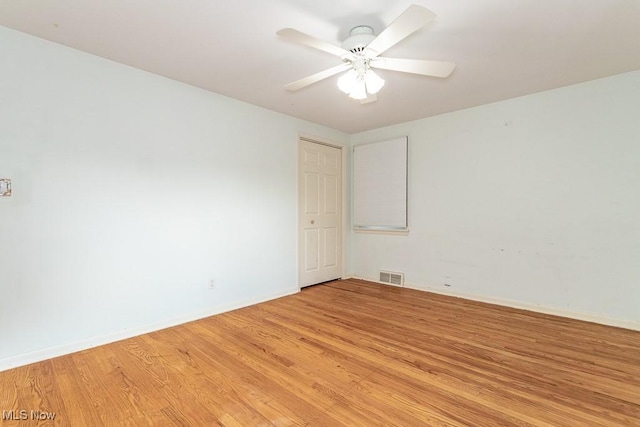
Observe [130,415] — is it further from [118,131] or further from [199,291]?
[118,131]

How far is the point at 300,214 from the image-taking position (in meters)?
4.23

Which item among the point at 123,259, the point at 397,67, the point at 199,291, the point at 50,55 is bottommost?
the point at 199,291

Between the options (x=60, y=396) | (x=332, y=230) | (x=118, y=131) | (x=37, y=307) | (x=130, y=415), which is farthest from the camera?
(x=332, y=230)

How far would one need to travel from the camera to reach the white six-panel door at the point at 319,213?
4301 mm

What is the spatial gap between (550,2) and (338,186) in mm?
3334

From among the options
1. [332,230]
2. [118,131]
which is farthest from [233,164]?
[332,230]

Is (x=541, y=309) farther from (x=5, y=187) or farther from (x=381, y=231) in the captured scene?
(x=5, y=187)

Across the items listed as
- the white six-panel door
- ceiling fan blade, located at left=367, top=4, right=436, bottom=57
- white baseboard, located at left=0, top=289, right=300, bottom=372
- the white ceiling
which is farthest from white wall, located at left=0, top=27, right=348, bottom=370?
ceiling fan blade, located at left=367, top=4, right=436, bottom=57

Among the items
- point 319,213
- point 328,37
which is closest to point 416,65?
point 328,37

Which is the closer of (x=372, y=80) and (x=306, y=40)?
(x=306, y=40)

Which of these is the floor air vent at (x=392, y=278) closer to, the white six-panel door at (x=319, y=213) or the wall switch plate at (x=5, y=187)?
the white six-panel door at (x=319, y=213)

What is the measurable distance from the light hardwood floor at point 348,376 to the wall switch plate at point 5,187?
126 cm

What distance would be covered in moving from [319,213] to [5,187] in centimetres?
332

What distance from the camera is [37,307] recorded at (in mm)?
2223
